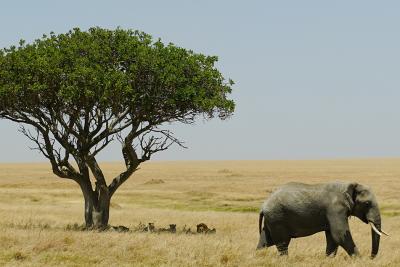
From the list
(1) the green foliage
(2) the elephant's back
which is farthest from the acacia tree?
(2) the elephant's back

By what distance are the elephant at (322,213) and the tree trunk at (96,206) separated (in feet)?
43.7

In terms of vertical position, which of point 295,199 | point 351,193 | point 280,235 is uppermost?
point 351,193

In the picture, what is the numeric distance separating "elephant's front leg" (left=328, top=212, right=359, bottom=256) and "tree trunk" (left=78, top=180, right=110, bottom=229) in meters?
15.2

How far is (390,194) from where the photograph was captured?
60.5 m

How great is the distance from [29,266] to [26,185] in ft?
203

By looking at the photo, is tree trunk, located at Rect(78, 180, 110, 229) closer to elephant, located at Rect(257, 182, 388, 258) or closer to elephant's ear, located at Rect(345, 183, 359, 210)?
elephant, located at Rect(257, 182, 388, 258)

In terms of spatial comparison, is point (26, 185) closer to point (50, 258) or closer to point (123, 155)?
point (123, 155)

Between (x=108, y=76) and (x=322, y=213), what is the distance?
12.7 metres

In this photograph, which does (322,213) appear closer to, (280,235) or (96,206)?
(280,235)

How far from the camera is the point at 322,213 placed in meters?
18.7

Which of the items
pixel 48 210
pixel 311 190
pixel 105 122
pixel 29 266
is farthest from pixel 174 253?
pixel 48 210

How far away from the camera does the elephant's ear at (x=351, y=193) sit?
60.6 ft

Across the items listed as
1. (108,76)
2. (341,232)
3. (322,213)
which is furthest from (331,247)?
(108,76)

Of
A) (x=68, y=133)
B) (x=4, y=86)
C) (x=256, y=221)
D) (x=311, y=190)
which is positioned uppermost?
(x=4, y=86)
